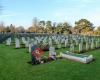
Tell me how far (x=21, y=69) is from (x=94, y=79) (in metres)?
4.16

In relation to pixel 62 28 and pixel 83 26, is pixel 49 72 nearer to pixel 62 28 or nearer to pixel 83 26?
pixel 62 28

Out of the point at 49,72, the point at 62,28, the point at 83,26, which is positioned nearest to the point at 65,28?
the point at 62,28

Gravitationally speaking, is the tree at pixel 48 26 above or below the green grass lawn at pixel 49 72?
above

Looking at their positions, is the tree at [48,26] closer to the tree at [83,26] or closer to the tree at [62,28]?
the tree at [62,28]

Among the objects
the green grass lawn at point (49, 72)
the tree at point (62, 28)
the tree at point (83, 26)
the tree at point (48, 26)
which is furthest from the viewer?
the tree at point (48, 26)

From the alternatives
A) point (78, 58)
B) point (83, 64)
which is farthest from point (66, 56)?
point (83, 64)

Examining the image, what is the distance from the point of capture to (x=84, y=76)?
970 cm

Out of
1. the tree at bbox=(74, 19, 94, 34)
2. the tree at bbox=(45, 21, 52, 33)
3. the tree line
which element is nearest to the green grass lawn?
the tree line

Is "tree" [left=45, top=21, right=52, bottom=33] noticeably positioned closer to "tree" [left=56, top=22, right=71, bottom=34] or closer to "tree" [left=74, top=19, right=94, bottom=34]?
"tree" [left=56, top=22, right=71, bottom=34]

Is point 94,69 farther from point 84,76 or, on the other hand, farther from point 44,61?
point 44,61

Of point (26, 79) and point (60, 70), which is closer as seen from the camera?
point (26, 79)

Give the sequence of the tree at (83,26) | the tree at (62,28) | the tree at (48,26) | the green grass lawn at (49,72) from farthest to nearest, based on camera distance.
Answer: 1. the tree at (48,26)
2. the tree at (83,26)
3. the tree at (62,28)
4. the green grass lawn at (49,72)

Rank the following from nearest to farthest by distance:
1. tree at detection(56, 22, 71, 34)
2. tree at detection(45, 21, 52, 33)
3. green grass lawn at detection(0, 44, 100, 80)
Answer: green grass lawn at detection(0, 44, 100, 80) < tree at detection(56, 22, 71, 34) < tree at detection(45, 21, 52, 33)

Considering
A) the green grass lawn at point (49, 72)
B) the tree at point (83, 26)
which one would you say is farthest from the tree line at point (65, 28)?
the green grass lawn at point (49, 72)
